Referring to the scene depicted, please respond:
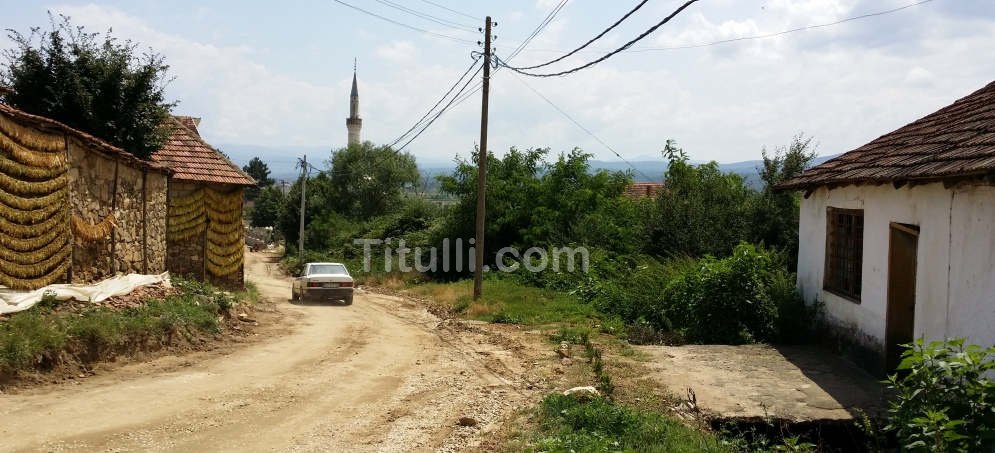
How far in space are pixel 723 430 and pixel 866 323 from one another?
423cm

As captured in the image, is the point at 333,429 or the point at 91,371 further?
the point at 91,371

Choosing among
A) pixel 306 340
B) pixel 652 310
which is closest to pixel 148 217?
pixel 306 340

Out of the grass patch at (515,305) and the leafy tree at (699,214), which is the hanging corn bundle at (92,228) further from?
the leafy tree at (699,214)

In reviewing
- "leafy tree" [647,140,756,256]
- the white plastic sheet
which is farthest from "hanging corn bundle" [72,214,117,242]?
"leafy tree" [647,140,756,256]

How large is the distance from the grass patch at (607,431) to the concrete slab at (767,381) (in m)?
1.04

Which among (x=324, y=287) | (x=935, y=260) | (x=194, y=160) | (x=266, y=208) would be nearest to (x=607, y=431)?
(x=935, y=260)

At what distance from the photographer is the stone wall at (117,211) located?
12.0m

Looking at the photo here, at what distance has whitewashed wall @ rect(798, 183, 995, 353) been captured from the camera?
764 centimetres

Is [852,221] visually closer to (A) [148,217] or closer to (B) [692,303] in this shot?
(B) [692,303]

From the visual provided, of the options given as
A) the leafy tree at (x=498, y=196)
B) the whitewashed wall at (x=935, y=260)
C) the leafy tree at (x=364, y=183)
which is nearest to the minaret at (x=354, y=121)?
the leafy tree at (x=364, y=183)

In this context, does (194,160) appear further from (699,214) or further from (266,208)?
(266,208)

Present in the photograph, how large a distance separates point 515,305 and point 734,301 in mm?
7408

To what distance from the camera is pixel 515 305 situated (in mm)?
19672

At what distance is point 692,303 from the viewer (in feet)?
46.0
